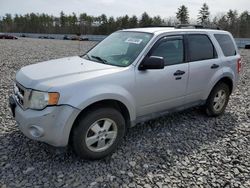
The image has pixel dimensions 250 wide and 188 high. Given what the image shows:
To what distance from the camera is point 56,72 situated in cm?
312

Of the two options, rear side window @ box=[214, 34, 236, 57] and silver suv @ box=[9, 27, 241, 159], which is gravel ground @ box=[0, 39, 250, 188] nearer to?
silver suv @ box=[9, 27, 241, 159]

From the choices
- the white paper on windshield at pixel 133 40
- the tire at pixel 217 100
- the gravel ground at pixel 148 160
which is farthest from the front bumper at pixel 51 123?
the tire at pixel 217 100

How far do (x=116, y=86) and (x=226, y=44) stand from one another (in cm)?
293

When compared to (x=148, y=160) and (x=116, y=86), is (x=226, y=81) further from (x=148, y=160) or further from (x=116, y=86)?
(x=116, y=86)

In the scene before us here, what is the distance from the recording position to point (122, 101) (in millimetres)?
3172

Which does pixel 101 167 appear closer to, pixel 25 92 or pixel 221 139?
pixel 25 92

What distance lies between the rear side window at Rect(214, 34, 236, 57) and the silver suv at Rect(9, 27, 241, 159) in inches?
1.0

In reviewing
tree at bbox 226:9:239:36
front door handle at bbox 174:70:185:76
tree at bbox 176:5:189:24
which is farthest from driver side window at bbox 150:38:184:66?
tree at bbox 176:5:189:24

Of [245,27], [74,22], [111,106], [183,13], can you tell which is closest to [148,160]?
[111,106]

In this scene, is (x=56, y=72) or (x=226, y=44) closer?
(x=56, y=72)

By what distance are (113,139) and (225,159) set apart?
1.66 metres

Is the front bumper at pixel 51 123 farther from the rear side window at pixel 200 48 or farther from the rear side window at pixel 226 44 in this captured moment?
the rear side window at pixel 226 44

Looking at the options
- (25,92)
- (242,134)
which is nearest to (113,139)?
(25,92)

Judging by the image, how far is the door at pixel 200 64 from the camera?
4064 millimetres
